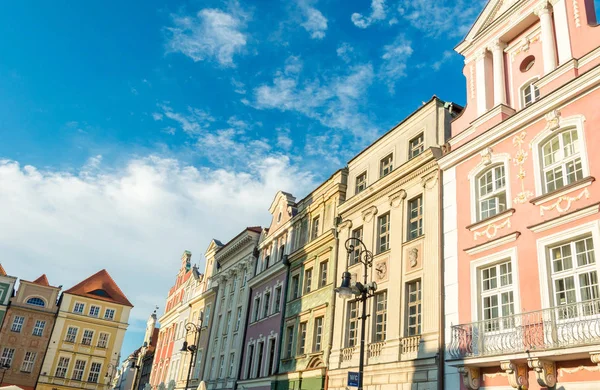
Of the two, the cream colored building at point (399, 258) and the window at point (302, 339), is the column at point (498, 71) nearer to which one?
the cream colored building at point (399, 258)

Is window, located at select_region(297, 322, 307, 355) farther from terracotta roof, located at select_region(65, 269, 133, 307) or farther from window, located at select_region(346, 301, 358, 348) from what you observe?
terracotta roof, located at select_region(65, 269, 133, 307)

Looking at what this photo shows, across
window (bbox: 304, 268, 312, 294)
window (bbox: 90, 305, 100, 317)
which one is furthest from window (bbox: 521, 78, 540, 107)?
window (bbox: 90, 305, 100, 317)

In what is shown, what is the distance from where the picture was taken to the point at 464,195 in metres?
18.2

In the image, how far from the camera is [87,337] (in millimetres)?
69812

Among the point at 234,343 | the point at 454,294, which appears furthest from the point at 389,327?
the point at 234,343

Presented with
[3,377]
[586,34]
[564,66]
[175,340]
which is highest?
[586,34]

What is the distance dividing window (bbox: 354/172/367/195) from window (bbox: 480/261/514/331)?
31.3 feet

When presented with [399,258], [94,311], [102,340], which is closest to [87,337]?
[102,340]

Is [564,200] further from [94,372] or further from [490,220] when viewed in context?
[94,372]

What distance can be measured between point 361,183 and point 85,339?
2248 inches

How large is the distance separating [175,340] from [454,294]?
3835 centimetres

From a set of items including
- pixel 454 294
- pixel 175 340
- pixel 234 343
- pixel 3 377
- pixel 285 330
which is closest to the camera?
pixel 454 294

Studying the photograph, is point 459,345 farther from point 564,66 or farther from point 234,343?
point 234,343

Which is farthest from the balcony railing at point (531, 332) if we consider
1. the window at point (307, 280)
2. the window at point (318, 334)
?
the window at point (307, 280)
